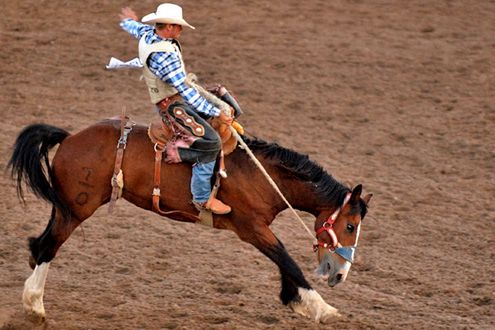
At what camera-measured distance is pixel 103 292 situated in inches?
300

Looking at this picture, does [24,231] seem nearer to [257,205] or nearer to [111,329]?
[111,329]

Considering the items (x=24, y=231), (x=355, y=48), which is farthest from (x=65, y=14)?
(x=24, y=231)

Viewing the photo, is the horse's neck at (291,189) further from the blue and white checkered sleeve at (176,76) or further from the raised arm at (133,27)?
the raised arm at (133,27)

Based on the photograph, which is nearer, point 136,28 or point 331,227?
point 331,227

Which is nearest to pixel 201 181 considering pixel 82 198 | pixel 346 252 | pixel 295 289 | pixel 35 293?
pixel 82 198

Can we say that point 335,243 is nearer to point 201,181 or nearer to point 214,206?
point 214,206

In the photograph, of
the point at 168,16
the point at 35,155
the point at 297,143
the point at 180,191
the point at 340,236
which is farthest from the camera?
the point at 297,143

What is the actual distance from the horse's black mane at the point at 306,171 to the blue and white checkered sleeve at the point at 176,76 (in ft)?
2.00

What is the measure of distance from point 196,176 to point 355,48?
295 inches

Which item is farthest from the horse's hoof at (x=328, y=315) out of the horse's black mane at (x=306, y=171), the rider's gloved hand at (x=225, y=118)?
the rider's gloved hand at (x=225, y=118)

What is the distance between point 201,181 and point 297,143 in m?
4.33

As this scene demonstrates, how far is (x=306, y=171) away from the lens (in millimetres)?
6895

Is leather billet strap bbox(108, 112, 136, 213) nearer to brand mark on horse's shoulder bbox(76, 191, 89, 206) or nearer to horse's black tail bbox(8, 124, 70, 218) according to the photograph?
brand mark on horse's shoulder bbox(76, 191, 89, 206)

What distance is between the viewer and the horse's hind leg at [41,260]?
687 centimetres
